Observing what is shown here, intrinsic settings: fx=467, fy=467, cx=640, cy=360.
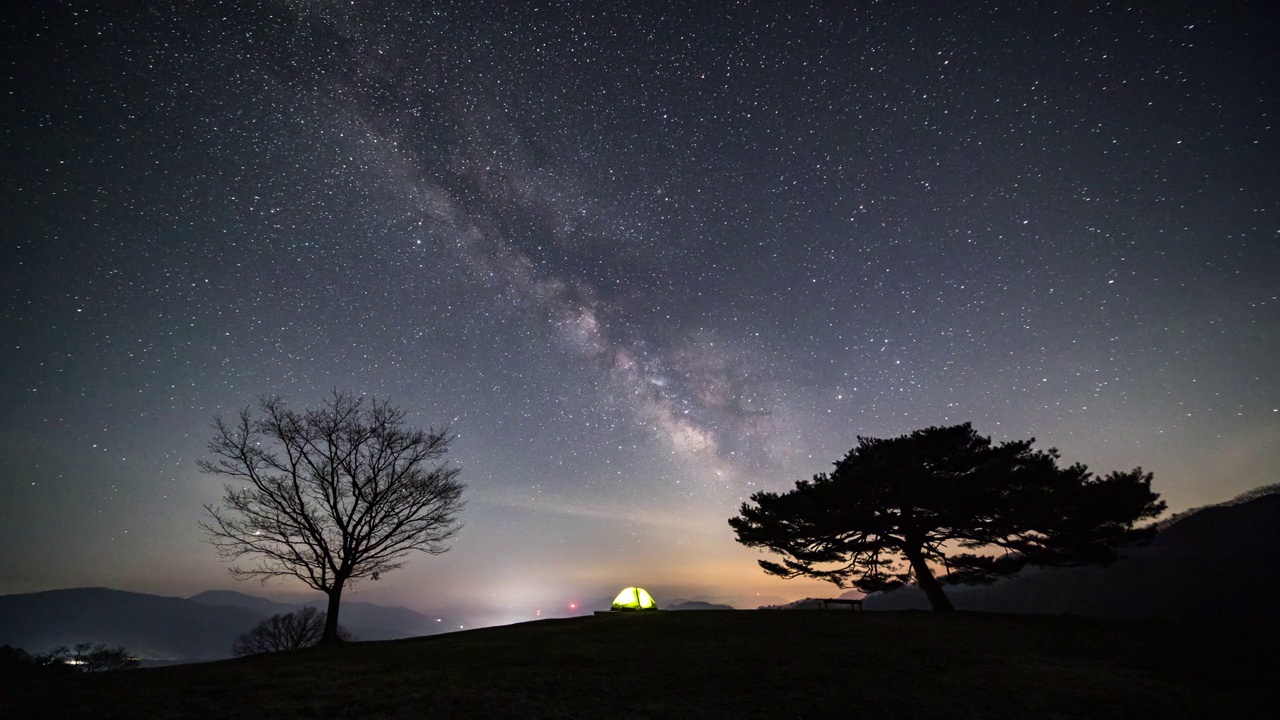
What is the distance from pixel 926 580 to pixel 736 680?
65.3 feet

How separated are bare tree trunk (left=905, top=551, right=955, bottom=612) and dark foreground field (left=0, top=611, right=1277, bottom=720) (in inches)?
347

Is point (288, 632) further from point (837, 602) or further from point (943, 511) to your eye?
point (943, 511)

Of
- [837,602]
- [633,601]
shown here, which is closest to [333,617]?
[633,601]

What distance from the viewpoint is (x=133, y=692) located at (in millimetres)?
7789

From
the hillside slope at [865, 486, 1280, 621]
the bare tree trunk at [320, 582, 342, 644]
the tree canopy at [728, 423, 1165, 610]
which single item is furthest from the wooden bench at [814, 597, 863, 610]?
the hillside slope at [865, 486, 1280, 621]

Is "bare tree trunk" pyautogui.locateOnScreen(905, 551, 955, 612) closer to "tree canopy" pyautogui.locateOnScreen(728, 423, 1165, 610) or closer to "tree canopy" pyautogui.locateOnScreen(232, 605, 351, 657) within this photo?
"tree canopy" pyautogui.locateOnScreen(728, 423, 1165, 610)

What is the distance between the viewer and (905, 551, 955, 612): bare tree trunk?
76.2 ft

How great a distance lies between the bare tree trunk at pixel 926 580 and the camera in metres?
23.2

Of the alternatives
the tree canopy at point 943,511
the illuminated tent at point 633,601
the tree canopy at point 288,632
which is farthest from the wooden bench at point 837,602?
the tree canopy at point 288,632

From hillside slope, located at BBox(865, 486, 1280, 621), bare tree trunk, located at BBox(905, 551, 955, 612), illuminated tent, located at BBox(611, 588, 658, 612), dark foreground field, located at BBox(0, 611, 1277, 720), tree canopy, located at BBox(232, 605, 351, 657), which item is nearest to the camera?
dark foreground field, located at BBox(0, 611, 1277, 720)

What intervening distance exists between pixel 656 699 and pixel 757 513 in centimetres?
1921

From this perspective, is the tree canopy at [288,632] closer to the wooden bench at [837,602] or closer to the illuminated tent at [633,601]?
the illuminated tent at [633,601]

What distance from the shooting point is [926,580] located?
23.8 m

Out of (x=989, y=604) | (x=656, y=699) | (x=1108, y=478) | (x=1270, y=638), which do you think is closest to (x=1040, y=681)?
(x=656, y=699)
